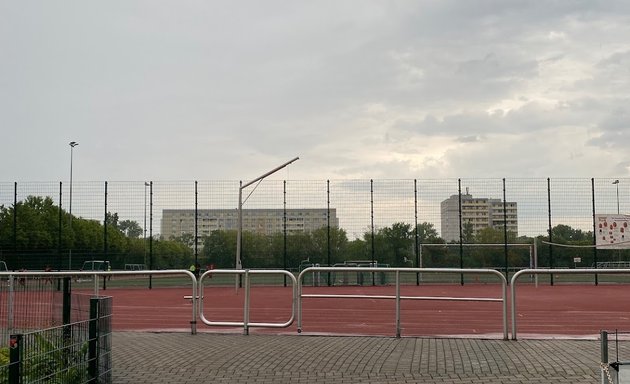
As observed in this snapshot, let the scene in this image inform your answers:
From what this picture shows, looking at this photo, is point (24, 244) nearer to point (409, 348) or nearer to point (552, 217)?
point (552, 217)

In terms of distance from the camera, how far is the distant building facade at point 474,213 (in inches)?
1339

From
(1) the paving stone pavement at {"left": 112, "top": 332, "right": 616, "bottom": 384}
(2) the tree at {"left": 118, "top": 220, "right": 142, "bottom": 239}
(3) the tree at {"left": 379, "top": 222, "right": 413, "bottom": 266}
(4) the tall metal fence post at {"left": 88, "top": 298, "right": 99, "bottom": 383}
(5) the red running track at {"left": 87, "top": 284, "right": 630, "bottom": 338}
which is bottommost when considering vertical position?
(5) the red running track at {"left": 87, "top": 284, "right": 630, "bottom": 338}

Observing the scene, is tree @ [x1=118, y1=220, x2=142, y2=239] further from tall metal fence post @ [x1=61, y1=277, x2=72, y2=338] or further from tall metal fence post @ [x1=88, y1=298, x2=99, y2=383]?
tall metal fence post @ [x1=88, y1=298, x2=99, y2=383]

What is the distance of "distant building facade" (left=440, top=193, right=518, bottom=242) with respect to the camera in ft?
112

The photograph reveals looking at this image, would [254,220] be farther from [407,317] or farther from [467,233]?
[407,317]

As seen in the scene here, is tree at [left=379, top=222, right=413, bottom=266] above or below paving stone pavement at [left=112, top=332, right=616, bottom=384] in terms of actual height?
above

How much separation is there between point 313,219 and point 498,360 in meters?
26.5

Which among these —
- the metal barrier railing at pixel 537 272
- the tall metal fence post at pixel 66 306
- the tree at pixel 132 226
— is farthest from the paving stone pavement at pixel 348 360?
the tree at pixel 132 226

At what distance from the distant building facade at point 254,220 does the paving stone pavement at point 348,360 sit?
76.6 ft

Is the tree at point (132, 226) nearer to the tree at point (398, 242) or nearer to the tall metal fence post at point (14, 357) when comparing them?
the tree at point (398, 242)

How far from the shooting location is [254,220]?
37219 mm

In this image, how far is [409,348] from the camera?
396 inches

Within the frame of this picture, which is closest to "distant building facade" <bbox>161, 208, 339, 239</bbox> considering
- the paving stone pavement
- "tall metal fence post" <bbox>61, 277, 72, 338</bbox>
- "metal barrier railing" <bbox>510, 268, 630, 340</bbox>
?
"metal barrier railing" <bbox>510, 268, 630, 340</bbox>

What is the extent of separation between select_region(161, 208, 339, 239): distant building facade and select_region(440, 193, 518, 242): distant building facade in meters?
5.43
